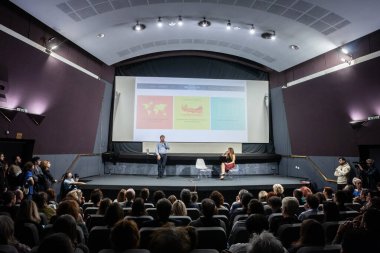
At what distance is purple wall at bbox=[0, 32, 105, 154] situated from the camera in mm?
5449

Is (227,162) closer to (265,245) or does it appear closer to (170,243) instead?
(265,245)

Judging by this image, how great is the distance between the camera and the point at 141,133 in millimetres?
9430

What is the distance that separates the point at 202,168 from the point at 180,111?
2.21 metres

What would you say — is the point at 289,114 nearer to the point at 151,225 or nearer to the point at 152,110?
the point at 152,110

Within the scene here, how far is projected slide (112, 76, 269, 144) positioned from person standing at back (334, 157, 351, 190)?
351cm

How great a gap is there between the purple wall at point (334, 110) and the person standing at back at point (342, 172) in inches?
15.3

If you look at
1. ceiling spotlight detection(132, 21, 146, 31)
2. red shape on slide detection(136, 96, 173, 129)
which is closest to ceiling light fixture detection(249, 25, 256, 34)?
ceiling spotlight detection(132, 21, 146, 31)

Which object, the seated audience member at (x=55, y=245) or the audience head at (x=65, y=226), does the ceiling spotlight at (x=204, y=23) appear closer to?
the audience head at (x=65, y=226)

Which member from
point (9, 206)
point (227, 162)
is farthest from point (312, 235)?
point (227, 162)

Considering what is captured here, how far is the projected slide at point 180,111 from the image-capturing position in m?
9.48

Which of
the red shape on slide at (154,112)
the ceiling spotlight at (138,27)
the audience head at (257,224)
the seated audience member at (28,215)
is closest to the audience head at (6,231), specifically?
the seated audience member at (28,215)

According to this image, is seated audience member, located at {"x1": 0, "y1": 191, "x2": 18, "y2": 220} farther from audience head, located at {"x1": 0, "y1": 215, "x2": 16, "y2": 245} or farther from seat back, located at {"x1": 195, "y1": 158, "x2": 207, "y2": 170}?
seat back, located at {"x1": 195, "y1": 158, "x2": 207, "y2": 170}

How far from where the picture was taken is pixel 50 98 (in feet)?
21.8

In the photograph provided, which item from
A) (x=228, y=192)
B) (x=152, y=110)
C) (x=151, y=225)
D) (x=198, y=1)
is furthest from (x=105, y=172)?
(x=151, y=225)
